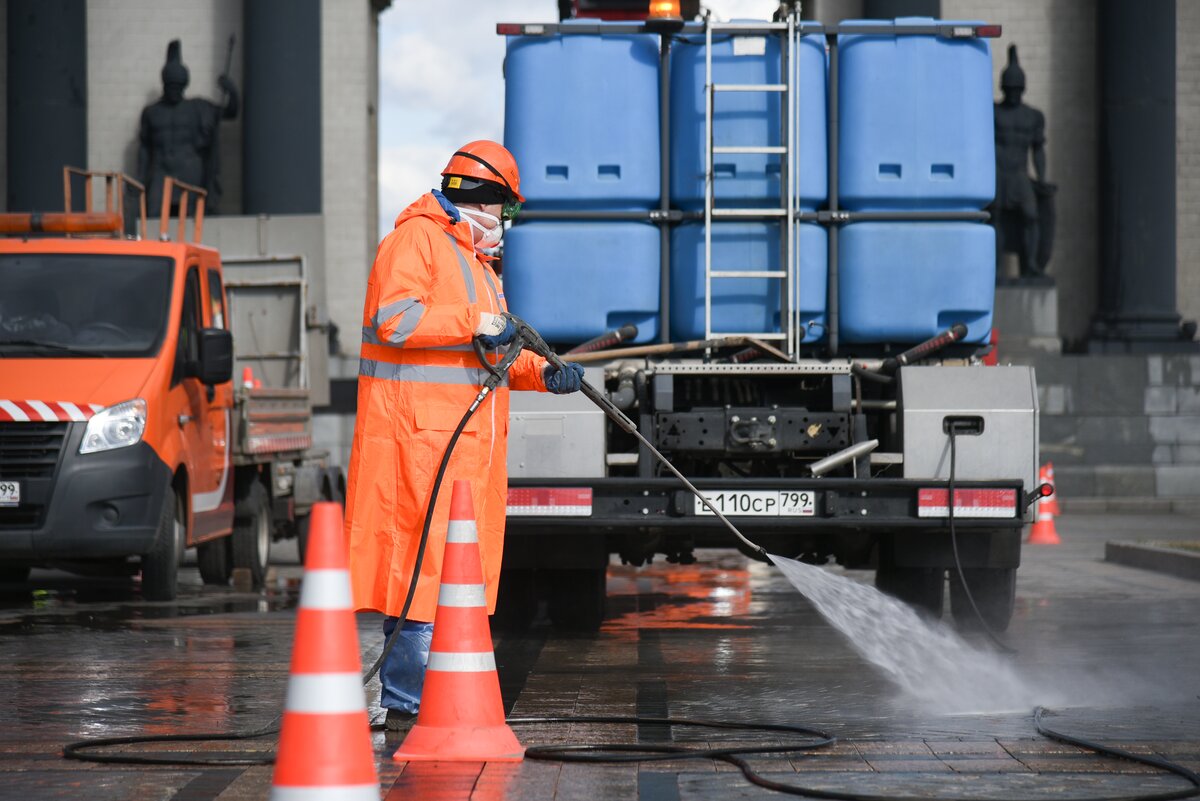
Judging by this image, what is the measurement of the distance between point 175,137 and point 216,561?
49.5 feet

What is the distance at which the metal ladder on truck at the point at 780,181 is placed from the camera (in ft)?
32.0

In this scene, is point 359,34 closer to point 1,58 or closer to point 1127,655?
point 1,58

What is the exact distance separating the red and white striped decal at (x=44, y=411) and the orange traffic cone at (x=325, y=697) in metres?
7.12

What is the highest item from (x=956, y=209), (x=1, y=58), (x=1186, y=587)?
(x=1, y=58)

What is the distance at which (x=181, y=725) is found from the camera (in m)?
6.98

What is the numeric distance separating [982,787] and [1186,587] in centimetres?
829

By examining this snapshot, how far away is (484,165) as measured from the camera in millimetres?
6871

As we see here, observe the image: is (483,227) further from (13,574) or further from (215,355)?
(13,574)

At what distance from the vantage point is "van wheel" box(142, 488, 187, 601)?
11.9 m

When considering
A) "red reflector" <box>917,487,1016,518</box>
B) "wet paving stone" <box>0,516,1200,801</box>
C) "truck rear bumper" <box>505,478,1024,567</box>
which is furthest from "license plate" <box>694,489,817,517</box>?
"wet paving stone" <box>0,516,1200,801</box>

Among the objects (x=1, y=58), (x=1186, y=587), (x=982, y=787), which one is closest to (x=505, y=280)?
(x=982, y=787)

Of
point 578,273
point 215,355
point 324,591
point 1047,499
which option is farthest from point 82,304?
point 1047,499

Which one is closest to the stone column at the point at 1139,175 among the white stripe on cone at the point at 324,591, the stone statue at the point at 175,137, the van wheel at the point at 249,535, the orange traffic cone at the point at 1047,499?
the orange traffic cone at the point at 1047,499

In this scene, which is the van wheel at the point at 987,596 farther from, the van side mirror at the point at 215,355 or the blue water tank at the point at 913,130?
the van side mirror at the point at 215,355
